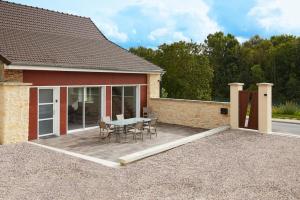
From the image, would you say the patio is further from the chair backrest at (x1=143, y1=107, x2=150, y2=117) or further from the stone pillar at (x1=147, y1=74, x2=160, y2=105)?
the stone pillar at (x1=147, y1=74, x2=160, y2=105)

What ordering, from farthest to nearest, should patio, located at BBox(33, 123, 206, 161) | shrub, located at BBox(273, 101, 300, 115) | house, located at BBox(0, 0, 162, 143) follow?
shrub, located at BBox(273, 101, 300, 115) → house, located at BBox(0, 0, 162, 143) → patio, located at BBox(33, 123, 206, 161)

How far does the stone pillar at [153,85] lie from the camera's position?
20.2 m

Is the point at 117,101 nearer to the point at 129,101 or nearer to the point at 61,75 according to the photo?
the point at 129,101

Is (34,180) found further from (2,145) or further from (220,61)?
(220,61)

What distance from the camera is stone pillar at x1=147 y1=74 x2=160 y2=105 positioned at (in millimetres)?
20188

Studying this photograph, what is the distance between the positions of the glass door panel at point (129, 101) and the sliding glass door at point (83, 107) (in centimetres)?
222

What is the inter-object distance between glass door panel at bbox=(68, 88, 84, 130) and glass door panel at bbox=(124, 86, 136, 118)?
349cm

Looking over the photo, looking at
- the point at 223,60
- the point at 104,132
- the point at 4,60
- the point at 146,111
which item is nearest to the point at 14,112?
the point at 4,60

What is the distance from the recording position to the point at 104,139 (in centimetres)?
1414

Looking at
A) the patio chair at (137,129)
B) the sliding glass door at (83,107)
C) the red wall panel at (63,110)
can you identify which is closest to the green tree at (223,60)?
the sliding glass door at (83,107)

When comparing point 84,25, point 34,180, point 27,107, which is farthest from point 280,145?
point 84,25

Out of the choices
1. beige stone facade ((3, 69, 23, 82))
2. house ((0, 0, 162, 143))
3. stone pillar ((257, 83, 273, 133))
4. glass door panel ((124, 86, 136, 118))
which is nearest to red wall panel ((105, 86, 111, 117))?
house ((0, 0, 162, 143))

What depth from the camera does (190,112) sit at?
17.8 meters

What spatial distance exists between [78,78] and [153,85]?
6.22 metres
